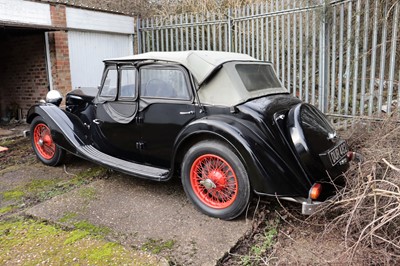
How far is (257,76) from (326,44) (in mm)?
2787

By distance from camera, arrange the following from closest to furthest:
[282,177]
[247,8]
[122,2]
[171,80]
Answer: [282,177]
[171,80]
[247,8]
[122,2]

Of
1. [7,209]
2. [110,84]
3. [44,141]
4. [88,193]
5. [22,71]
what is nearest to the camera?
[7,209]

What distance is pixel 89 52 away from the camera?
28.2 ft

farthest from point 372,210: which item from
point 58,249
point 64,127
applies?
point 64,127

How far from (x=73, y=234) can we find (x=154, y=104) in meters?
1.68

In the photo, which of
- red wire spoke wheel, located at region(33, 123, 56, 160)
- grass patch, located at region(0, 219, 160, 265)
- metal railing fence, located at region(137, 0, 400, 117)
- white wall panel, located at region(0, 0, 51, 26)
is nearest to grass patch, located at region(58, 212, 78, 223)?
grass patch, located at region(0, 219, 160, 265)

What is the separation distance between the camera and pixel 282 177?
317 cm

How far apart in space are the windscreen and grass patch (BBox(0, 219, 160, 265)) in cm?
219

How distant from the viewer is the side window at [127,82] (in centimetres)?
429

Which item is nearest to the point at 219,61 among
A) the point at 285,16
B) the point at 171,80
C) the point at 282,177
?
the point at 171,80

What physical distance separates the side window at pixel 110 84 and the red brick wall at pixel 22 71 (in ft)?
14.7

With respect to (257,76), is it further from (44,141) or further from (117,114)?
(44,141)

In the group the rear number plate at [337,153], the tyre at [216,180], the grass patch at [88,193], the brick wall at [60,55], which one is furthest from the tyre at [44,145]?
the rear number plate at [337,153]

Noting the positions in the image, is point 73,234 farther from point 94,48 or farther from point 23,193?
point 94,48
